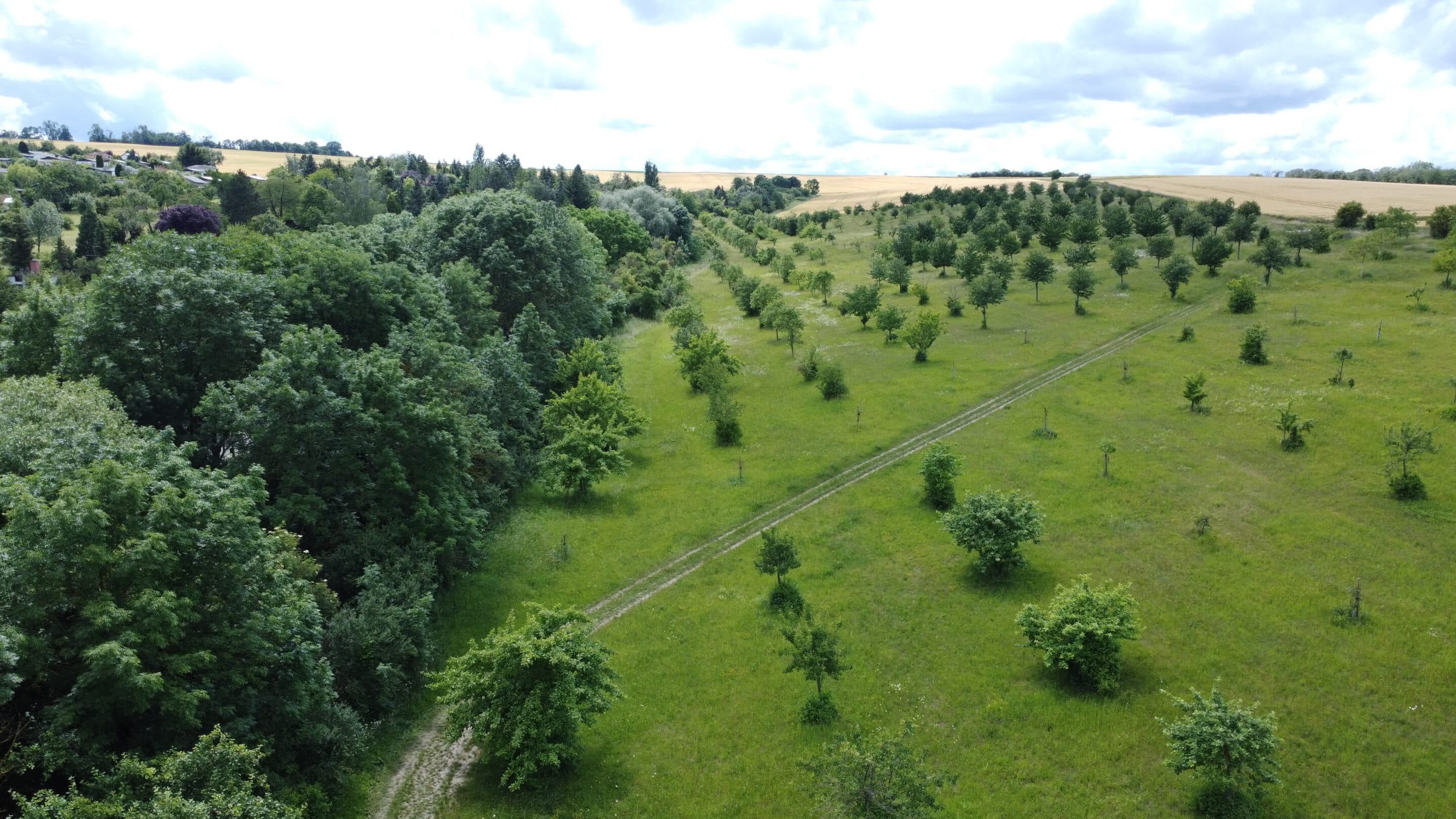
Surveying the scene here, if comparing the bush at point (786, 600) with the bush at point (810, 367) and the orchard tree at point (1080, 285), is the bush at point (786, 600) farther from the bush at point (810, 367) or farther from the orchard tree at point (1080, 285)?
the orchard tree at point (1080, 285)

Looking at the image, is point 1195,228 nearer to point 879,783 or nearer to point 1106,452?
point 1106,452

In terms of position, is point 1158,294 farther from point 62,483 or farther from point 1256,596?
point 62,483

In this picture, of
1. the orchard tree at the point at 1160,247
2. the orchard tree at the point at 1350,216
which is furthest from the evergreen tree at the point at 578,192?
the orchard tree at the point at 1350,216

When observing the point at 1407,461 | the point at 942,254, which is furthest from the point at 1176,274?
the point at 1407,461

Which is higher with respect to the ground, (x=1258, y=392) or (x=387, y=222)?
(x=387, y=222)

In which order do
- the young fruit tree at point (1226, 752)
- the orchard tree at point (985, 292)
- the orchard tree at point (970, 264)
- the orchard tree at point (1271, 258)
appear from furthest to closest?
the orchard tree at point (970, 264), the orchard tree at point (1271, 258), the orchard tree at point (985, 292), the young fruit tree at point (1226, 752)

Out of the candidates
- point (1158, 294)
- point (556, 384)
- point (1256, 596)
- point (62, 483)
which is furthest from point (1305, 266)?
point (62, 483)
